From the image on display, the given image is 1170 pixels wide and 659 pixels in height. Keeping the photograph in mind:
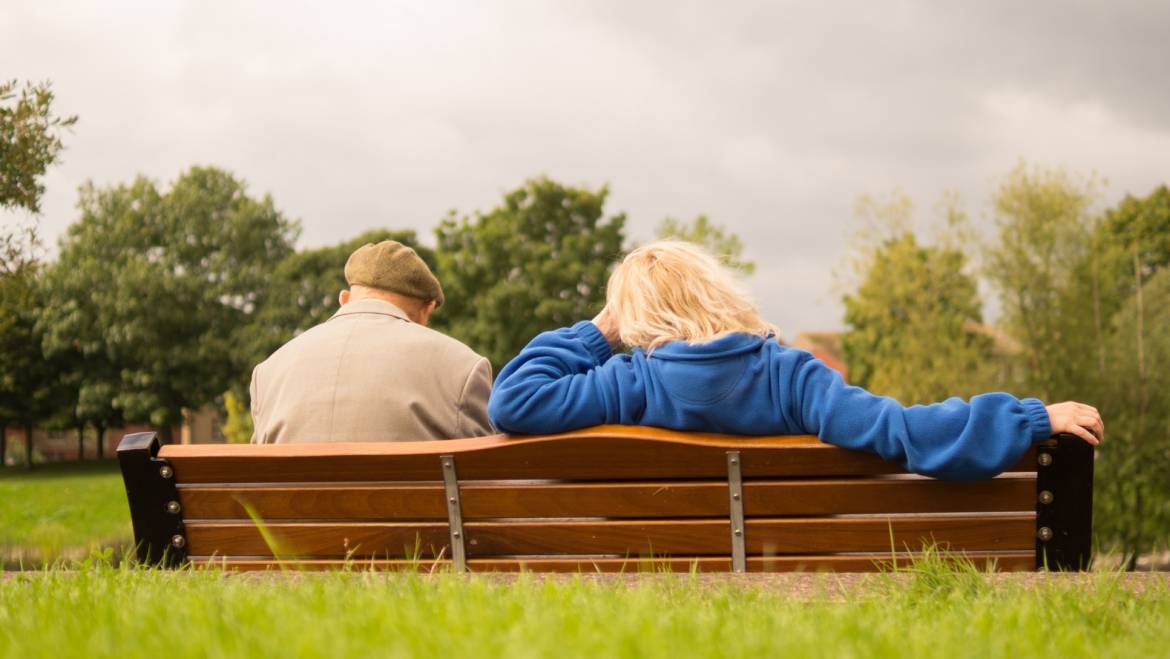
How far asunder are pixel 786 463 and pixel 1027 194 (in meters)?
29.6

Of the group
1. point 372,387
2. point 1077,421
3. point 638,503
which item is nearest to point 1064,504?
point 1077,421

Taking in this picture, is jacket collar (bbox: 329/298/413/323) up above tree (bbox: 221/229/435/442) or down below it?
below

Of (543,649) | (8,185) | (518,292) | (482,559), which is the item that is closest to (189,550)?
(482,559)

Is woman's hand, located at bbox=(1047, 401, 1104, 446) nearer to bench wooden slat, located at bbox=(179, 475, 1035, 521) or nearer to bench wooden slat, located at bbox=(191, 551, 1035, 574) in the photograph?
bench wooden slat, located at bbox=(179, 475, 1035, 521)

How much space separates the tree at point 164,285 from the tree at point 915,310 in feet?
78.2

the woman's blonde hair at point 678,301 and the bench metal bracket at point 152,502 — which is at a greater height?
the woman's blonde hair at point 678,301

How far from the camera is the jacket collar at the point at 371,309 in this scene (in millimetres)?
5330

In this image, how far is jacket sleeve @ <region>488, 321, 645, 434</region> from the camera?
3.99 metres

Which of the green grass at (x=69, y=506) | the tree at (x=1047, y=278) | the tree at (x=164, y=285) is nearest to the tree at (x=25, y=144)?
the green grass at (x=69, y=506)

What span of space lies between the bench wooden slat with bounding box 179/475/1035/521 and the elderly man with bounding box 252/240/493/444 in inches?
28.0

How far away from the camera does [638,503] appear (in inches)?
159

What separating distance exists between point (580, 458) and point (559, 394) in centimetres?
23

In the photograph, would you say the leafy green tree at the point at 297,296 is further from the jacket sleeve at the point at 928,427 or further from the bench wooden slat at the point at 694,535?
the jacket sleeve at the point at 928,427

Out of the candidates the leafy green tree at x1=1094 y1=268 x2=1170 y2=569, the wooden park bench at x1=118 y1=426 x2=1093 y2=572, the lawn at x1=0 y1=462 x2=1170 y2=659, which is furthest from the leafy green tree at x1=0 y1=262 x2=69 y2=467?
the lawn at x1=0 y1=462 x2=1170 y2=659
